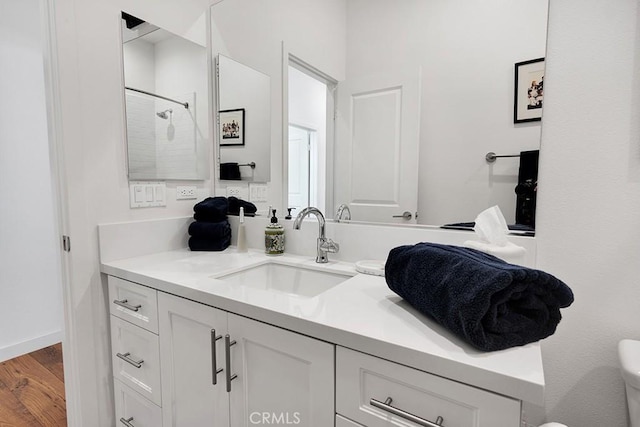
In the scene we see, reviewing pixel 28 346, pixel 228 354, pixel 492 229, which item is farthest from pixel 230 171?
pixel 28 346

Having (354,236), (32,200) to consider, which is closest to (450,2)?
(354,236)

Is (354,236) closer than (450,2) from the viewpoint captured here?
No

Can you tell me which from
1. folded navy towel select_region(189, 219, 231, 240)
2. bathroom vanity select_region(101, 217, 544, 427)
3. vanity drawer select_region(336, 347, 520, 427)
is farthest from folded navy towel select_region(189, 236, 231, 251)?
vanity drawer select_region(336, 347, 520, 427)

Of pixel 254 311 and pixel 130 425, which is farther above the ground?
pixel 254 311

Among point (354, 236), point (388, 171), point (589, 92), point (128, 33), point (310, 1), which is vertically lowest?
point (354, 236)

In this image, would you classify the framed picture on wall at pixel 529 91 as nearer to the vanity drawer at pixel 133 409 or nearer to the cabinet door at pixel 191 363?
the cabinet door at pixel 191 363

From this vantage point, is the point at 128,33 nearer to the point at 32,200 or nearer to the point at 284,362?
the point at 284,362

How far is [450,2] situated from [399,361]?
116 cm

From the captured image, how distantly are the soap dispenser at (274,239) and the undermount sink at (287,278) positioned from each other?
86mm

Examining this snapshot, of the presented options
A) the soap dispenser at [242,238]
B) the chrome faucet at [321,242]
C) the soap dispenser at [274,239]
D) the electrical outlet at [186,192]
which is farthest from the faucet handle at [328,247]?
the electrical outlet at [186,192]

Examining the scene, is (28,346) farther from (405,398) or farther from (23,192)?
(405,398)

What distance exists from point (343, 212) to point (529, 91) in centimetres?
75

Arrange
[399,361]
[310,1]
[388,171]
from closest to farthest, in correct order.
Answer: [399,361], [388,171], [310,1]

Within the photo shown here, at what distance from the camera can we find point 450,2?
1.10 m
